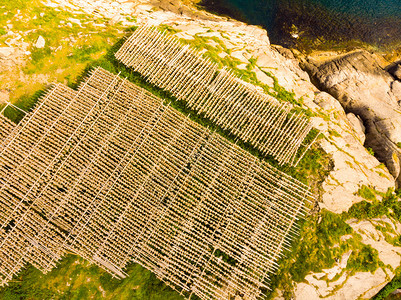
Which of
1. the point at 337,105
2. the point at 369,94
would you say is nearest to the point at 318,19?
the point at 369,94

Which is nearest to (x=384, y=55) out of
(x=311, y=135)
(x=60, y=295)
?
(x=311, y=135)

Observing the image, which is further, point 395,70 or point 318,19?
point 318,19

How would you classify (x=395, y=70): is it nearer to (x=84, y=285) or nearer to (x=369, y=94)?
(x=369, y=94)

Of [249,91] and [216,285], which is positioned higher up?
[249,91]

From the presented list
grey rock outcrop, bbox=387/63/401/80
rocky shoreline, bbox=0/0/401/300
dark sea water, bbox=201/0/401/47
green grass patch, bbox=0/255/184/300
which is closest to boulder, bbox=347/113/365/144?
rocky shoreline, bbox=0/0/401/300

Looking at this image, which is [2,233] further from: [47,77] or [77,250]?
[47,77]

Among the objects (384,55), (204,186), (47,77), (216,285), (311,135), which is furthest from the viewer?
(384,55)

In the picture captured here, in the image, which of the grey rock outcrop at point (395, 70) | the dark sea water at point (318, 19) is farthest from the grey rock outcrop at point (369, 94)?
the dark sea water at point (318, 19)

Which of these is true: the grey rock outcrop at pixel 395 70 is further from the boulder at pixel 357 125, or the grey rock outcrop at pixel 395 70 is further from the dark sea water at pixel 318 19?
the boulder at pixel 357 125
